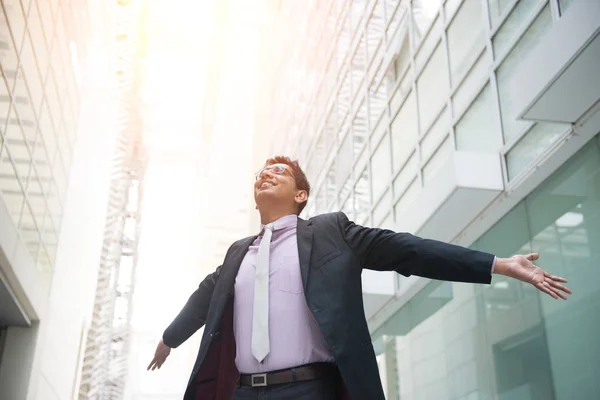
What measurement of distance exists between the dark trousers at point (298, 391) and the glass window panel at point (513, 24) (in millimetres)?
5716

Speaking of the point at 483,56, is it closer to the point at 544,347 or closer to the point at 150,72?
the point at 544,347

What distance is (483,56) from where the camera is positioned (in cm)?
918

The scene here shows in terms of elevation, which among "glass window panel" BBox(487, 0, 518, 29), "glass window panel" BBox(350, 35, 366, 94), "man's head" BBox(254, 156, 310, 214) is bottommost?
"man's head" BBox(254, 156, 310, 214)

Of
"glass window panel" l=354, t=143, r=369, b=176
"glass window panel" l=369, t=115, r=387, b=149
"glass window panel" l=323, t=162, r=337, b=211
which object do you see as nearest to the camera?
"glass window panel" l=369, t=115, r=387, b=149

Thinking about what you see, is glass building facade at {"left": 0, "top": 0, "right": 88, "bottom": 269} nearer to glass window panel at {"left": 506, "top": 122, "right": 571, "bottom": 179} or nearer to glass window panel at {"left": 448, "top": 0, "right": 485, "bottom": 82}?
glass window panel at {"left": 448, "top": 0, "right": 485, "bottom": 82}

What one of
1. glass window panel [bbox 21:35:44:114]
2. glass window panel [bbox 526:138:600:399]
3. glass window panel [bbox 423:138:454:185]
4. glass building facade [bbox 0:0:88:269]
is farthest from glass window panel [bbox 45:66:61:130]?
glass window panel [bbox 526:138:600:399]

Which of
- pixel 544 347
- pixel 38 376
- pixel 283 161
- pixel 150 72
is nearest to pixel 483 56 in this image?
pixel 544 347

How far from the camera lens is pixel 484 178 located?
825 cm

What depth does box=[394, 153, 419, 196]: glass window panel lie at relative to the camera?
11473mm

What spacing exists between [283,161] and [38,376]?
10445 millimetres

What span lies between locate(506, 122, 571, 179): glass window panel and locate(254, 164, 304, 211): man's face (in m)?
3.64

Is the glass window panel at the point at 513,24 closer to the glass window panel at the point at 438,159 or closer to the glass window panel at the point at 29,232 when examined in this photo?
the glass window panel at the point at 438,159

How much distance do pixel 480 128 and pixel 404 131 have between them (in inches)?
125

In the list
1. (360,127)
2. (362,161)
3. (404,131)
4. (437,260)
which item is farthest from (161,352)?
(360,127)
